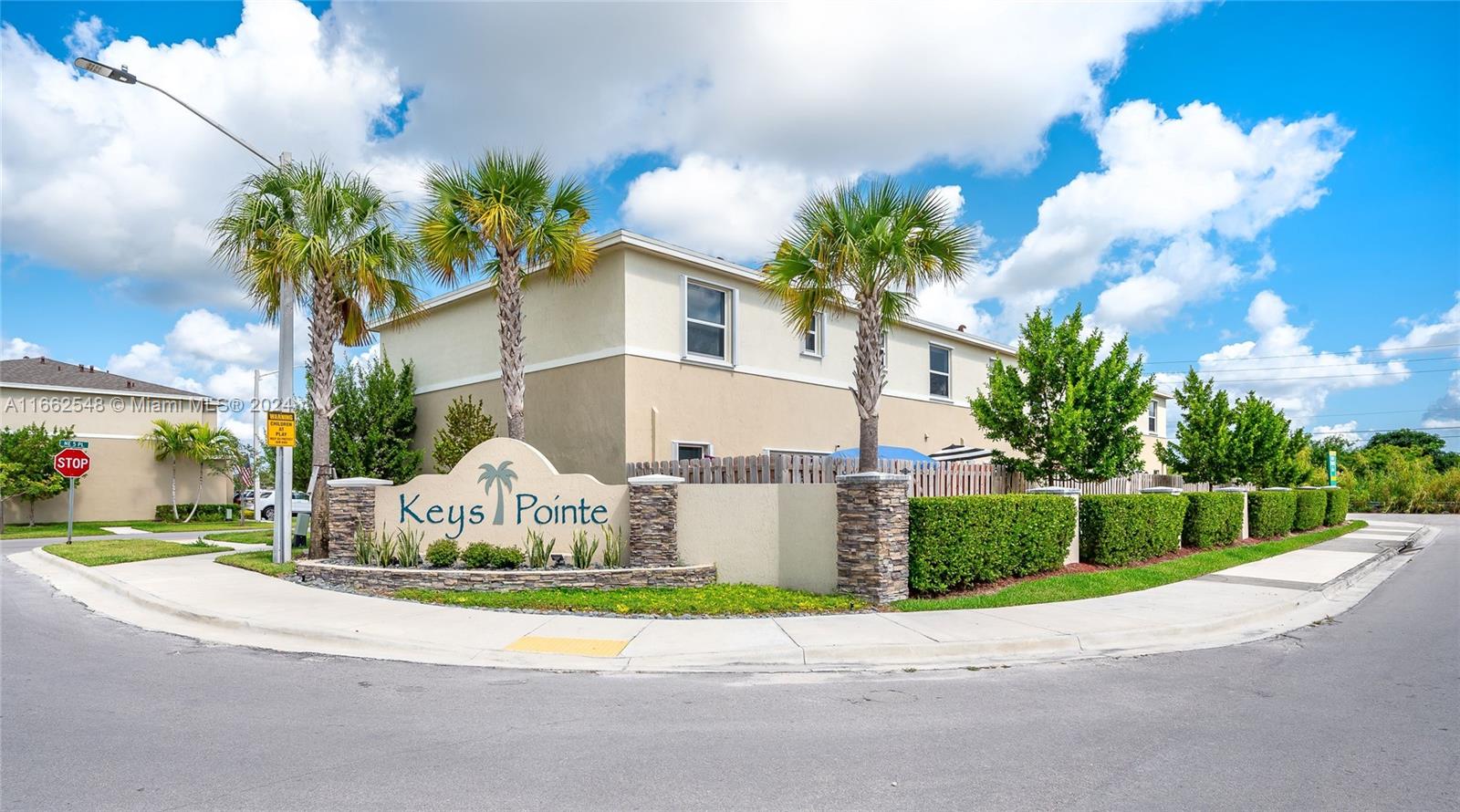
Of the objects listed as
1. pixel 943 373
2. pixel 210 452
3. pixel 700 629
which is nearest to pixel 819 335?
pixel 943 373

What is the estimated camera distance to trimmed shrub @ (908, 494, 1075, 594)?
11.4 m

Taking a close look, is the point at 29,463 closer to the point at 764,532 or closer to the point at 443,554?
the point at 443,554

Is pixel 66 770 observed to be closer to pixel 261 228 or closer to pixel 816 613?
pixel 816 613

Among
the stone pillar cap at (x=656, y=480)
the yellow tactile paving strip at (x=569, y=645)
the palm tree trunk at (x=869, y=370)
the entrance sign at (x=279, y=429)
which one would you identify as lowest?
the yellow tactile paving strip at (x=569, y=645)

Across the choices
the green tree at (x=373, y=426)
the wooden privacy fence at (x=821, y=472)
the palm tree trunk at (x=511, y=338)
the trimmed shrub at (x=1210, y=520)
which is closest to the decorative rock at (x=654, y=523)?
the wooden privacy fence at (x=821, y=472)

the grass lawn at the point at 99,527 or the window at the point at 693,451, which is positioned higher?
the window at the point at 693,451

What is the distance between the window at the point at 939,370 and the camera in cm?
2420

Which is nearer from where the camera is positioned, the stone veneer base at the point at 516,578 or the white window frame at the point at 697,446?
Result: the stone veneer base at the point at 516,578

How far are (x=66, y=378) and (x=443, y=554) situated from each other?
102 feet

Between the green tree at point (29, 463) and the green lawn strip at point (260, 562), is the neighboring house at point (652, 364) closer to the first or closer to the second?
the green lawn strip at point (260, 562)

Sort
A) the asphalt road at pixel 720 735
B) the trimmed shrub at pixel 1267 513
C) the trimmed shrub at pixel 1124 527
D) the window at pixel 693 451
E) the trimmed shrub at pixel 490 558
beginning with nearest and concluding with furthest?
the asphalt road at pixel 720 735 < the trimmed shrub at pixel 490 558 < the trimmed shrub at pixel 1124 527 < the window at pixel 693 451 < the trimmed shrub at pixel 1267 513

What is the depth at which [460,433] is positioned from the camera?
18344mm

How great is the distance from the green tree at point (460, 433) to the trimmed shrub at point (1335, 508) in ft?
95.0

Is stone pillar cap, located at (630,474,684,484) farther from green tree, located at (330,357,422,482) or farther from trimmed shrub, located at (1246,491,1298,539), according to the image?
trimmed shrub, located at (1246,491,1298,539)
